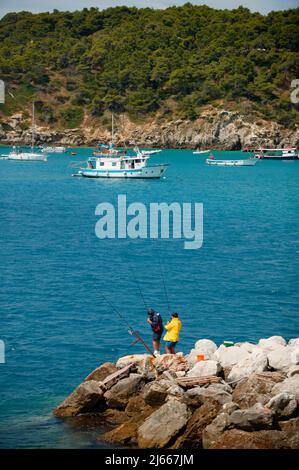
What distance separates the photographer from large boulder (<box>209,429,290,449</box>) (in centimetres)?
1559

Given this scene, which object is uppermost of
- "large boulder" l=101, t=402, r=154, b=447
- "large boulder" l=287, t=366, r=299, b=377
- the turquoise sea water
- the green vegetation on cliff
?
the green vegetation on cliff

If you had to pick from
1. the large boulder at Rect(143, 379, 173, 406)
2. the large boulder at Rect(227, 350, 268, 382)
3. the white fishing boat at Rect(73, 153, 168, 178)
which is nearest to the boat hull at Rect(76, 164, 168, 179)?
the white fishing boat at Rect(73, 153, 168, 178)

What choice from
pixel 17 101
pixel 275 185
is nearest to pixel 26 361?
pixel 275 185

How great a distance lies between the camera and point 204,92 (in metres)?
163

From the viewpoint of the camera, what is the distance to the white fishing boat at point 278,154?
136 m

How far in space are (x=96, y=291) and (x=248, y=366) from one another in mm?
14214

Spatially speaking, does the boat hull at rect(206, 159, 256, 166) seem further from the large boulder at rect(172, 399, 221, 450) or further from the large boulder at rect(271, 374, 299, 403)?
the large boulder at rect(172, 399, 221, 450)

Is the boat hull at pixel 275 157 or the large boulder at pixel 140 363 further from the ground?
the large boulder at pixel 140 363

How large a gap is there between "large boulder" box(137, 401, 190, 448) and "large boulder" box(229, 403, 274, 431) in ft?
3.58

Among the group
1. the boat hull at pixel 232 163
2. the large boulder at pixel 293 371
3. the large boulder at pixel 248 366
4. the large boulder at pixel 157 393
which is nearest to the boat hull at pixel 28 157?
the boat hull at pixel 232 163

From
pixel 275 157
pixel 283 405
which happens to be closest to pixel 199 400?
pixel 283 405

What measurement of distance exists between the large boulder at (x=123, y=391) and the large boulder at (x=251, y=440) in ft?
9.54

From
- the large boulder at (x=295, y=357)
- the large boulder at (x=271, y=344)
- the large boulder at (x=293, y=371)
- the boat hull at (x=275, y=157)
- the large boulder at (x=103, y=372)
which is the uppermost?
the large boulder at (x=295, y=357)

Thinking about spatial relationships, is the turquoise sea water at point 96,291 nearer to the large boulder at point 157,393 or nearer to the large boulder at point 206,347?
the large boulder at point 157,393
